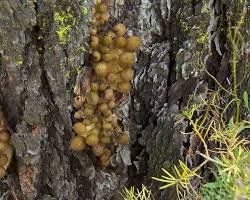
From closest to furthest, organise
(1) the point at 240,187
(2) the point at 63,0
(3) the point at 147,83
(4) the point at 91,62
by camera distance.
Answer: (1) the point at 240,187
(2) the point at 63,0
(4) the point at 91,62
(3) the point at 147,83

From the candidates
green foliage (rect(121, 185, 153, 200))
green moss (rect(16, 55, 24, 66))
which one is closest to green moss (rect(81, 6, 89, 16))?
green moss (rect(16, 55, 24, 66))

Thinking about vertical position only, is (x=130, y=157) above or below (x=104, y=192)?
above

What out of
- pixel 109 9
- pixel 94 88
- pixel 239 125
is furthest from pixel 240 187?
pixel 109 9

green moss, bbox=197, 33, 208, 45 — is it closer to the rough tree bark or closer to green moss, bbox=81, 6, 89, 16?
the rough tree bark

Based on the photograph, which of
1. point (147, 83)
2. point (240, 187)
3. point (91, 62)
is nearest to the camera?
point (240, 187)

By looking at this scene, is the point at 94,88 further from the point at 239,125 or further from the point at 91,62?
the point at 239,125

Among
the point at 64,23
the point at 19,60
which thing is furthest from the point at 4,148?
the point at 64,23

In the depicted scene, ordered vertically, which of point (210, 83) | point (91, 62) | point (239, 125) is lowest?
point (239, 125)

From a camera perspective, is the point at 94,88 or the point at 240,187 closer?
the point at 240,187
